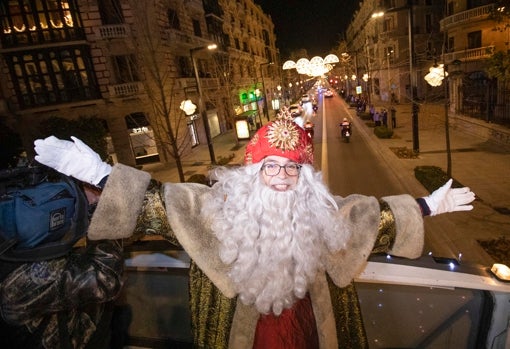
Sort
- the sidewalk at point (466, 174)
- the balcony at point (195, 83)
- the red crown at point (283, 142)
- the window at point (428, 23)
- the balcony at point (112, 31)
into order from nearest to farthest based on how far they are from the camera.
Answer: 1. the red crown at point (283, 142)
2. the sidewalk at point (466, 174)
3. the balcony at point (112, 31)
4. the balcony at point (195, 83)
5. the window at point (428, 23)

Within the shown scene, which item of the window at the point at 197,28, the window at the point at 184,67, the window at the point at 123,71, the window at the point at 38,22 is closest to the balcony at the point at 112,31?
the window at the point at 38,22

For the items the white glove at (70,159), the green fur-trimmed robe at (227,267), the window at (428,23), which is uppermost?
the window at (428,23)

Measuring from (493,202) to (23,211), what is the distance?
10.5 metres

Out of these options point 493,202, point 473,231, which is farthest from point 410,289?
point 493,202

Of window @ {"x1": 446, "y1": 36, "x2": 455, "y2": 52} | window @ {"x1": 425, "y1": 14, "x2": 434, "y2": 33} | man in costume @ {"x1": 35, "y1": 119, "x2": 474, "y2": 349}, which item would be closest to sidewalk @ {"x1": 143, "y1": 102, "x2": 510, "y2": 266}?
man in costume @ {"x1": 35, "y1": 119, "x2": 474, "y2": 349}

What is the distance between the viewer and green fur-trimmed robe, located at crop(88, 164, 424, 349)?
78.5 inches

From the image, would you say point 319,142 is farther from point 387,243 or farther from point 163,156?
point 387,243

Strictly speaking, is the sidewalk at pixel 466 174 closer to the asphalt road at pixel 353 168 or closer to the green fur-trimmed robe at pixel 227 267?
the asphalt road at pixel 353 168

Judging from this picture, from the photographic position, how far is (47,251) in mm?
1533

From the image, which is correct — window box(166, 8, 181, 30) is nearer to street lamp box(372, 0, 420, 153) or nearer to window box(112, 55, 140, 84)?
window box(112, 55, 140, 84)

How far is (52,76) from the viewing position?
59.7 feet

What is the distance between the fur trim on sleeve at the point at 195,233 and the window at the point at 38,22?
1999 centimetres

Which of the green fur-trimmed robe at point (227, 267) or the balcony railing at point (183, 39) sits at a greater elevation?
the balcony railing at point (183, 39)

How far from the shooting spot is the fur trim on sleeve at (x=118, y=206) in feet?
5.94
